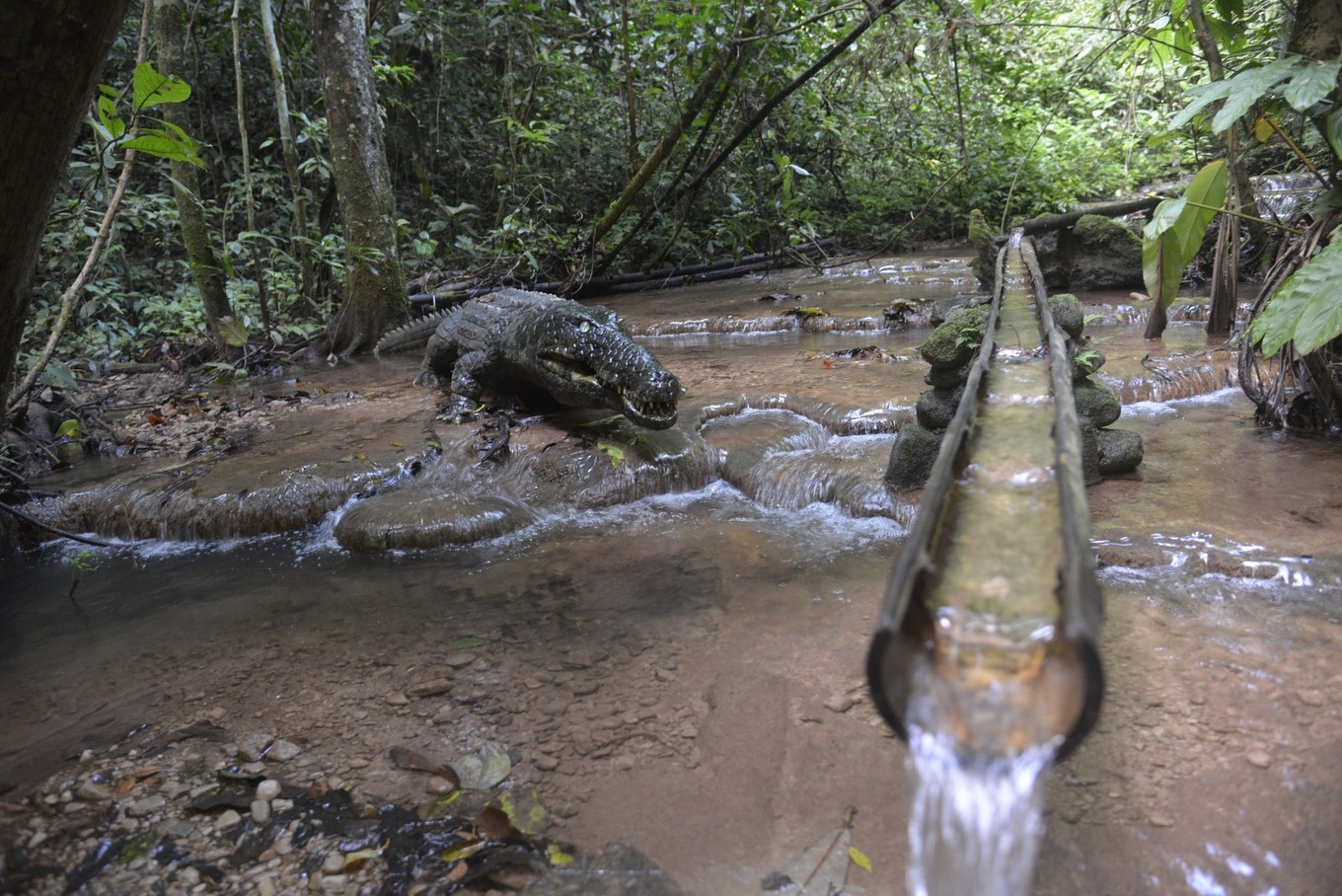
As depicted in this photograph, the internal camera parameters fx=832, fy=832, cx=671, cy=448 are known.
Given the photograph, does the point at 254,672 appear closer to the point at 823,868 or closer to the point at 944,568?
the point at 823,868

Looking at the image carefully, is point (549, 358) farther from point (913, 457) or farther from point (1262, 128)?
point (1262, 128)

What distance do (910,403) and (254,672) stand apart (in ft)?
12.8

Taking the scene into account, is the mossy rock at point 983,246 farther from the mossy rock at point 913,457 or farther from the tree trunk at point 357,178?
the tree trunk at point 357,178

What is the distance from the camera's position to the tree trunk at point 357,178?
7273 mm

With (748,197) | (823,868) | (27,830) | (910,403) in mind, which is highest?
(748,197)

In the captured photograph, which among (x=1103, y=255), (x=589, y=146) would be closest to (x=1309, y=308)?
(x=1103, y=255)

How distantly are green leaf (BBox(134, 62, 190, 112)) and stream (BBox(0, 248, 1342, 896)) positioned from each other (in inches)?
76.1

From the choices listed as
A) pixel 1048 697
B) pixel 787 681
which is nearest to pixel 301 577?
pixel 787 681

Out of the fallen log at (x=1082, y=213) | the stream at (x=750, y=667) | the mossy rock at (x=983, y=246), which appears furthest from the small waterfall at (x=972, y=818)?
the fallen log at (x=1082, y=213)

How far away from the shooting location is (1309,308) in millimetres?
3344

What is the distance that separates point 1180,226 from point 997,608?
3.80m

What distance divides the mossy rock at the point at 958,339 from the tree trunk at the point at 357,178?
5.61m

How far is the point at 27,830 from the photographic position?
2236 mm

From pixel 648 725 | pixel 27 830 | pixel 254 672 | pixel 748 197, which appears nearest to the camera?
pixel 27 830
